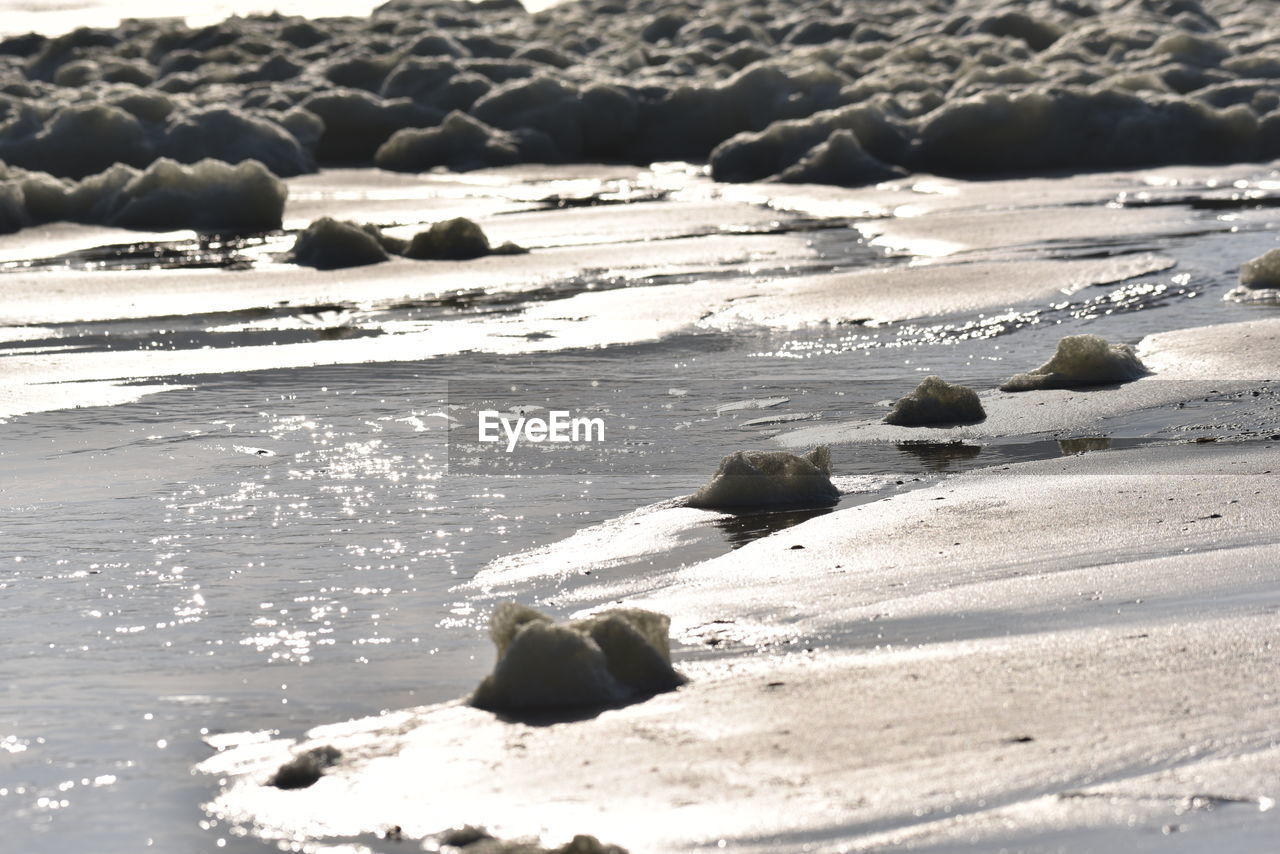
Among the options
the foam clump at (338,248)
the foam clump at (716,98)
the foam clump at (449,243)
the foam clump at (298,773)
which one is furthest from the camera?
the foam clump at (716,98)

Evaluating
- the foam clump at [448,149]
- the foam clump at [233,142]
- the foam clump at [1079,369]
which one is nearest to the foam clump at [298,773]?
the foam clump at [1079,369]

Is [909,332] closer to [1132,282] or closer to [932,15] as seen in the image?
[1132,282]

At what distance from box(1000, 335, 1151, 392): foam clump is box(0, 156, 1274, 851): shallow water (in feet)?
0.68

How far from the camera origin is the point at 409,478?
197 inches

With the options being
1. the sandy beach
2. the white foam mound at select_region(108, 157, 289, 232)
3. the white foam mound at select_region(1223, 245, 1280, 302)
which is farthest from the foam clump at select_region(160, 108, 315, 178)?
the white foam mound at select_region(1223, 245, 1280, 302)

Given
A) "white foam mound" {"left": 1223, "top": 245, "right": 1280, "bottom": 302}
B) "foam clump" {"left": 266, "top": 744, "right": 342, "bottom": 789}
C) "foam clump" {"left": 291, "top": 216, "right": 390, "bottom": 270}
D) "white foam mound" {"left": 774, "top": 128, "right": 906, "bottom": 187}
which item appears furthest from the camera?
"white foam mound" {"left": 774, "top": 128, "right": 906, "bottom": 187}

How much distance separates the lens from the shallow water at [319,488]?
10.4 ft

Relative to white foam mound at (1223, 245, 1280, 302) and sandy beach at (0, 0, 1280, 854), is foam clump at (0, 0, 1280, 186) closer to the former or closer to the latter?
sandy beach at (0, 0, 1280, 854)

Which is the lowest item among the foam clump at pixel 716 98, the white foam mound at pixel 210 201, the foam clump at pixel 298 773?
the foam clump at pixel 298 773

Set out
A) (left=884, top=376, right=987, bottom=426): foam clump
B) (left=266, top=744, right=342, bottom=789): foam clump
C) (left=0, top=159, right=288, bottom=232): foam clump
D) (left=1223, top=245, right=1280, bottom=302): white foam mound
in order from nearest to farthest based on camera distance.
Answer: (left=266, top=744, right=342, bottom=789): foam clump, (left=884, top=376, right=987, bottom=426): foam clump, (left=1223, top=245, right=1280, bottom=302): white foam mound, (left=0, top=159, right=288, bottom=232): foam clump

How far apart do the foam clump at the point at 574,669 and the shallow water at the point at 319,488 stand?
19 cm

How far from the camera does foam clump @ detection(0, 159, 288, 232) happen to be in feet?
39.5

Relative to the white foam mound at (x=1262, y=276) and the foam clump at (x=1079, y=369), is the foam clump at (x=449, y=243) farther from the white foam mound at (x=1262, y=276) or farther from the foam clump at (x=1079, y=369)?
the foam clump at (x=1079, y=369)

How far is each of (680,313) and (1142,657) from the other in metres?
4.95
